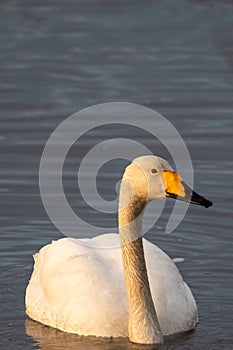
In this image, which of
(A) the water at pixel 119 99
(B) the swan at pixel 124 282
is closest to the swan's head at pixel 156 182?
(B) the swan at pixel 124 282

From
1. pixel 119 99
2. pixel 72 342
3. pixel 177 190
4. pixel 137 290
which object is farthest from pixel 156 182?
pixel 119 99

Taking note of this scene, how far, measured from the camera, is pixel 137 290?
944 cm

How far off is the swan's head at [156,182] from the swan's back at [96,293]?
1.11 meters

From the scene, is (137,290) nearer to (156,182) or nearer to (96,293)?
(96,293)

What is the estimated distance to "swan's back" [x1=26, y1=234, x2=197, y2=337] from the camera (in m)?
9.72

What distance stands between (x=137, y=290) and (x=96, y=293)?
450 mm

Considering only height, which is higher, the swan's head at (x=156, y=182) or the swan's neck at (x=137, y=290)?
the swan's head at (x=156, y=182)

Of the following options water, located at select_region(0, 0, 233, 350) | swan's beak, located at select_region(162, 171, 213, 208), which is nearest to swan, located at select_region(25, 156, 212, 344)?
swan's beak, located at select_region(162, 171, 213, 208)

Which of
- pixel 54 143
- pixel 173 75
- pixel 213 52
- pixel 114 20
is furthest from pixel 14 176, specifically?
pixel 114 20

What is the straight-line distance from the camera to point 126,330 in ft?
31.9

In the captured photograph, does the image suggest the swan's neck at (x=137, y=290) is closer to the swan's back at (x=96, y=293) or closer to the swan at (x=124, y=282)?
the swan at (x=124, y=282)

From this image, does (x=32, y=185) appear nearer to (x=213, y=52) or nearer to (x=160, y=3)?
(x=213, y=52)

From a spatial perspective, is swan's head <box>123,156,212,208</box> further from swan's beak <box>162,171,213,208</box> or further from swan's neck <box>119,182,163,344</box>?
swan's neck <box>119,182,163,344</box>

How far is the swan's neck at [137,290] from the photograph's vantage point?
9352 mm
